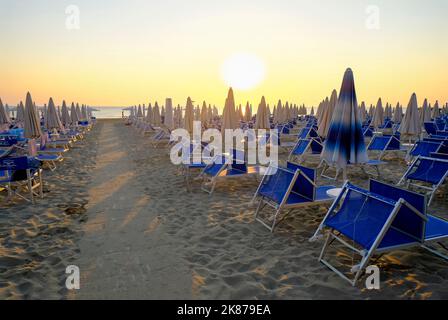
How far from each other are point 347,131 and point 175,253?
312cm

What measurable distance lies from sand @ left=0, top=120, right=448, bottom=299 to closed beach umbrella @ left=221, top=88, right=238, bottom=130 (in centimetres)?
298

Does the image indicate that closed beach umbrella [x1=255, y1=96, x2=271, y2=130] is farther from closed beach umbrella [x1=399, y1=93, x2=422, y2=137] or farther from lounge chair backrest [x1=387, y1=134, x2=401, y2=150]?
closed beach umbrella [x1=399, y1=93, x2=422, y2=137]

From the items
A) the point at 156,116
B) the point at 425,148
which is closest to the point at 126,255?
the point at 425,148

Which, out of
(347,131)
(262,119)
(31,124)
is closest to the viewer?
(347,131)

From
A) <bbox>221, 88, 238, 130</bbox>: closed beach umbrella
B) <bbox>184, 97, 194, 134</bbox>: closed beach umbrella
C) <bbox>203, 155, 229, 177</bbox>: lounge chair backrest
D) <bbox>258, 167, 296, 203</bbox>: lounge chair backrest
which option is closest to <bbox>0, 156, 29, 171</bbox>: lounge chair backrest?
<bbox>203, 155, 229, 177</bbox>: lounge chair backrest

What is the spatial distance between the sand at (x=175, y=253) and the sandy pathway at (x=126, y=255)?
0.01 m

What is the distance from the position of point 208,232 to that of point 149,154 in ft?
26.4

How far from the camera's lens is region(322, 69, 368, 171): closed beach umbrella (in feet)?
15.2

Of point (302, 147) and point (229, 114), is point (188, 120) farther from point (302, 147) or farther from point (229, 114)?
point (302, 147)

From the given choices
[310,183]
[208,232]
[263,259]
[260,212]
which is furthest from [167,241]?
[310,183]

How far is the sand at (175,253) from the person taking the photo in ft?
9.68

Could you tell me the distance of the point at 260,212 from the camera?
17.1 feet

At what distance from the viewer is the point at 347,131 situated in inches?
185
